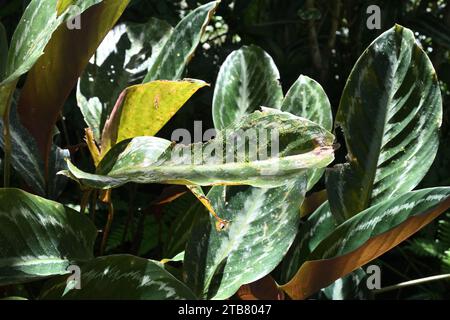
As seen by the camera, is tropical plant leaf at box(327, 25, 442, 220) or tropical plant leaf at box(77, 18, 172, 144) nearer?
tropical plant leaf at box(327, 25, 442, 220)

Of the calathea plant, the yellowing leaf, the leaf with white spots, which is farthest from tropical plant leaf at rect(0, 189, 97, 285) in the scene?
the yellowing leaf

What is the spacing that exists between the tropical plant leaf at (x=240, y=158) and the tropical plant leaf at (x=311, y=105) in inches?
11.9

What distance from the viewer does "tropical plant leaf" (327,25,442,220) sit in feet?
3.03

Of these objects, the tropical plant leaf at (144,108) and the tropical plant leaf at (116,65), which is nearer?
the tropical plant leaf at (144,108)

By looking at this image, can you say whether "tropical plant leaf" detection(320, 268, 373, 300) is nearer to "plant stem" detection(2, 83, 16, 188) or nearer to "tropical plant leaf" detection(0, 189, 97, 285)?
"tropical plant leaf" detection(0, 189, 97, 285)

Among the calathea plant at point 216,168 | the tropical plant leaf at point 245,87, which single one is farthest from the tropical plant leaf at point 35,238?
the tropical plant leaf at point 245,87

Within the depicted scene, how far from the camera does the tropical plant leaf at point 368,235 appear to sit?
762 mm

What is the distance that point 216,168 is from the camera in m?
0.71

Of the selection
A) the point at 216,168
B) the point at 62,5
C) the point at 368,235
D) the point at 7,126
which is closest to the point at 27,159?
the point at 7,126

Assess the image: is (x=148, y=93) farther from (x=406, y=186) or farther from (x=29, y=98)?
(x=406, y=186)

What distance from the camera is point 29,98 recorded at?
2.97ft

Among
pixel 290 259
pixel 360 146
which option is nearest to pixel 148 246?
pixel 290 259

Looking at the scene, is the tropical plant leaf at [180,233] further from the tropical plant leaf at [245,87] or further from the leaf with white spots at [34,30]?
the leaf with white spots at [34,30]

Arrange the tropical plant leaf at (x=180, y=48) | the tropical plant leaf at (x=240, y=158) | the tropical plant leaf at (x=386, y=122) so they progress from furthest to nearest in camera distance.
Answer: the tropical plant leaf at (x=180, y=48), the tropical plant leaf at (x=386, y=122), the tropical plant leaf at (x=240, y=158)
